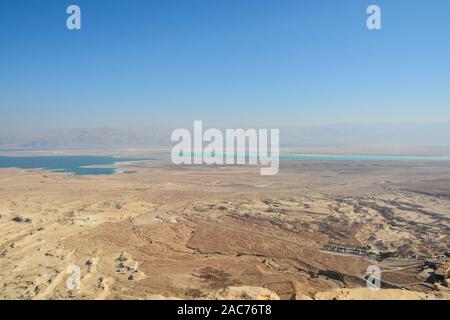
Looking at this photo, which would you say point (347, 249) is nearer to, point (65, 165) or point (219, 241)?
point (219, 241)

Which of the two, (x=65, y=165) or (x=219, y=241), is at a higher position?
(x=65, y=165)

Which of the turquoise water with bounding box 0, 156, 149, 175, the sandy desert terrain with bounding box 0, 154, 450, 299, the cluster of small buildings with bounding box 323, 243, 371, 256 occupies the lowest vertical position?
the cluster of small buildings with bounding box 323, 243, 371, 256

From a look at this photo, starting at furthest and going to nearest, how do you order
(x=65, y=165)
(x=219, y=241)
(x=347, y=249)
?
Result: (x=65, y=165)
(x=219, y=241)
(x=347, y=249)

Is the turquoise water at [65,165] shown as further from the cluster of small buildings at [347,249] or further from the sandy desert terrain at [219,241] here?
the cluster of small buildings at [347,249]

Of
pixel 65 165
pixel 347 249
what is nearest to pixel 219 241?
pixel 347 249

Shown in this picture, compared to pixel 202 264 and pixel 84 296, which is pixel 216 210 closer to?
pixel 202 264

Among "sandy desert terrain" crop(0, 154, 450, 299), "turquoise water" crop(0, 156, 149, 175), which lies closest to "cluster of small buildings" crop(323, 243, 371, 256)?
"sandy desert terrain" crop(0, 154, 450, 299)

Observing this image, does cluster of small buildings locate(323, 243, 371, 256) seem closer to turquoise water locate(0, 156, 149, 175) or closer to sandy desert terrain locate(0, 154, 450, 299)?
sandy desert terrain locate(0, 154, 450, 299)

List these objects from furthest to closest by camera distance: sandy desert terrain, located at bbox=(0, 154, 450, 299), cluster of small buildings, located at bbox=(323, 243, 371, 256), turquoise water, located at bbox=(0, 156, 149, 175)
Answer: turquoise water, located at bbox=(0, 156, 149, 175) → cluster of small buildings, located at bbox=(323, 243, 371, 256) → sandy desert terrain, located at bbox=(0, 154, 450, 299)
